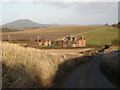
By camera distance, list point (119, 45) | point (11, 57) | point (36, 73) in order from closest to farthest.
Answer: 1. point (11, 57)
2. point (36, 73)
3. point (119, 45)

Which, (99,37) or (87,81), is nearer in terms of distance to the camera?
(87,81)

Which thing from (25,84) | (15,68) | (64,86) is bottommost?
(64,86)

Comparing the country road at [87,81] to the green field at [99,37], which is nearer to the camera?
the country road at [87,81]

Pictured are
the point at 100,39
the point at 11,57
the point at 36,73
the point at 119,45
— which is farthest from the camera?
the point at 100,39

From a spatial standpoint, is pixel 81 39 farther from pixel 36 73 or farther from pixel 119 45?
pixel 36 73

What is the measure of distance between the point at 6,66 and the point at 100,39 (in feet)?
255

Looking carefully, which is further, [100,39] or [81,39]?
[100,39]

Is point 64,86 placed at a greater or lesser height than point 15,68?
lesser

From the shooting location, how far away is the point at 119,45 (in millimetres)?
46438

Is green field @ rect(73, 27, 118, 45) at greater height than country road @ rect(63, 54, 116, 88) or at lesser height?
greater

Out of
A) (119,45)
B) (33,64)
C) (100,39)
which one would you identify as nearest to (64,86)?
(33,64)

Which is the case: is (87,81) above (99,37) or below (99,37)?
below

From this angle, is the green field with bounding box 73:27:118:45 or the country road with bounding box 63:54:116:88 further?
the green field with bounding box 73:27:118:45

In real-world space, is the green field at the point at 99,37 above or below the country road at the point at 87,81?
above
